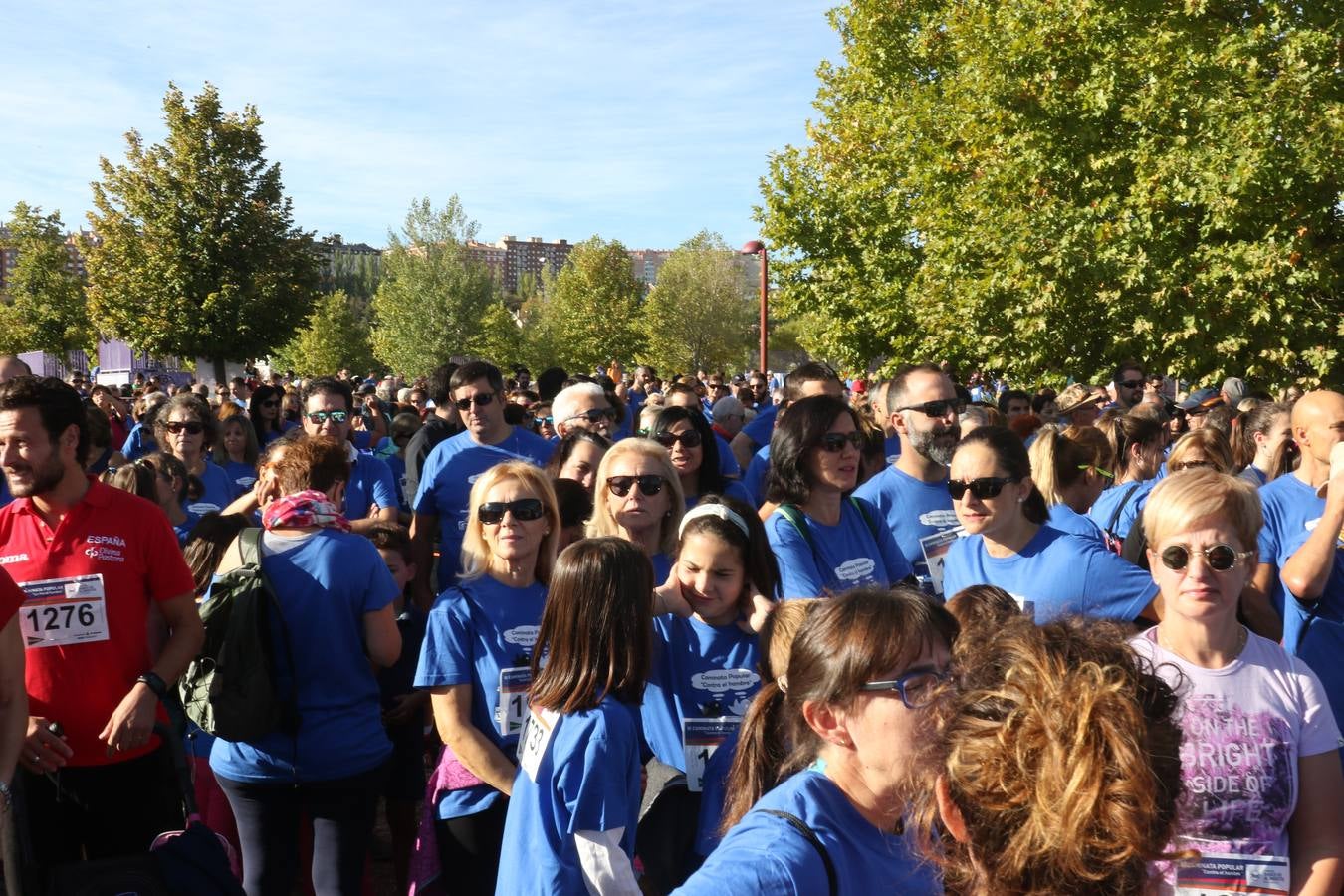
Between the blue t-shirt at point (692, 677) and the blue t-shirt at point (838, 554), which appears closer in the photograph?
the blue t-shirt at point (692, 677)

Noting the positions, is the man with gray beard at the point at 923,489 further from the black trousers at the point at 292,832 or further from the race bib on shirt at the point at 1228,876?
the black trousers at the point at 292,832

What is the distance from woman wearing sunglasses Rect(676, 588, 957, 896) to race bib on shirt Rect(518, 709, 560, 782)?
0.75m

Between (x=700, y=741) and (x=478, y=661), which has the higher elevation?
(x=478, y=661)

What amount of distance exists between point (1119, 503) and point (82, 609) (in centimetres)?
436

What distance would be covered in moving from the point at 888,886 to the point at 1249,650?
149 centimetres

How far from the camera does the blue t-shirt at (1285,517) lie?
4.23 meters

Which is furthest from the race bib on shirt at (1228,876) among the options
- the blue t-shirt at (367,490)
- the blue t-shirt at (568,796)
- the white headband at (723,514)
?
the blue t-shirt at (367,490)

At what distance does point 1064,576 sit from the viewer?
12.0 ft

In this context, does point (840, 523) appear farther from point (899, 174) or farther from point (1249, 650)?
point (899, 174)

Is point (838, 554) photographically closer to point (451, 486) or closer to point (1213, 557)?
point (1213, 557)

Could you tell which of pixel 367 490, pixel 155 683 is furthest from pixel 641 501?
pixel 367 490

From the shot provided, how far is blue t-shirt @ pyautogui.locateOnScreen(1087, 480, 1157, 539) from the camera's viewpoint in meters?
5.21

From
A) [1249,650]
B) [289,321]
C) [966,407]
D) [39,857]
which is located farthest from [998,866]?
[289,321]

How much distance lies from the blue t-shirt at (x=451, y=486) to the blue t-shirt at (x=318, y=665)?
211cm
